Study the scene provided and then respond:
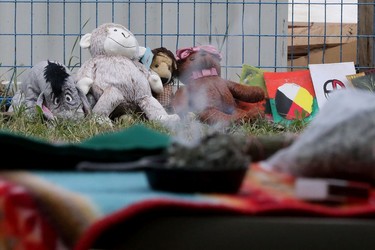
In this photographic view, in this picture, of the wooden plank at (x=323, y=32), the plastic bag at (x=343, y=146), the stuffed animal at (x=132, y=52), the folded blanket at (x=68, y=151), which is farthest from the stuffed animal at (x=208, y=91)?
the plastic bag at (x=343, y=146)

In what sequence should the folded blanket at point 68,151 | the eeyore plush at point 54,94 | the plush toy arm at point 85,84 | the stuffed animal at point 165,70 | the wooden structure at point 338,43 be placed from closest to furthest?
the folded blanket at point 68,151, the eeyore plush at point 54,94, the plush toy arm at point 85,84, the stuffed animal at point 165,70, the wooden structure at point 338,43

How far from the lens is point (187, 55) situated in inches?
164

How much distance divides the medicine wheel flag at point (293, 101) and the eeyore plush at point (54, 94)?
991 mm

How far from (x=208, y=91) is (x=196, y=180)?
314 centimetres

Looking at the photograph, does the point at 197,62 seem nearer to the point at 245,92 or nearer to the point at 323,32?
the point at 245,92

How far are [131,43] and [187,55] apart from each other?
11.5 inches

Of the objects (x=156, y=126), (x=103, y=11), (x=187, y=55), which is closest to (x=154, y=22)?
(x=103, y=11)

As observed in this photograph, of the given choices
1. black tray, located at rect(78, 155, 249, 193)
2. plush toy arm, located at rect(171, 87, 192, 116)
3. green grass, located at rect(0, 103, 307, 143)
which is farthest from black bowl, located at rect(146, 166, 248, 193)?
plush toy arm, located at rect(171, 87, 192, 116)

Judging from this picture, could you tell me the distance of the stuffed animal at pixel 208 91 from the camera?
391cm

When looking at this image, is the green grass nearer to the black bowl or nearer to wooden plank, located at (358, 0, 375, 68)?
wooden plank, located at (358, 0, 375, 68)

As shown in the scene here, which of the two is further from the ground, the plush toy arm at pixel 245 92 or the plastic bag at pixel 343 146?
the plush toy arm at pixel 245 92

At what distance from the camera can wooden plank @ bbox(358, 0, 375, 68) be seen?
464 cm

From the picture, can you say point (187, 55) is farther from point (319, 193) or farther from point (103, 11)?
point (319, 193)

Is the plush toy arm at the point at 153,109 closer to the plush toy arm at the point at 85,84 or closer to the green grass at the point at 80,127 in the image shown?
the green grass at the point at 80,127
